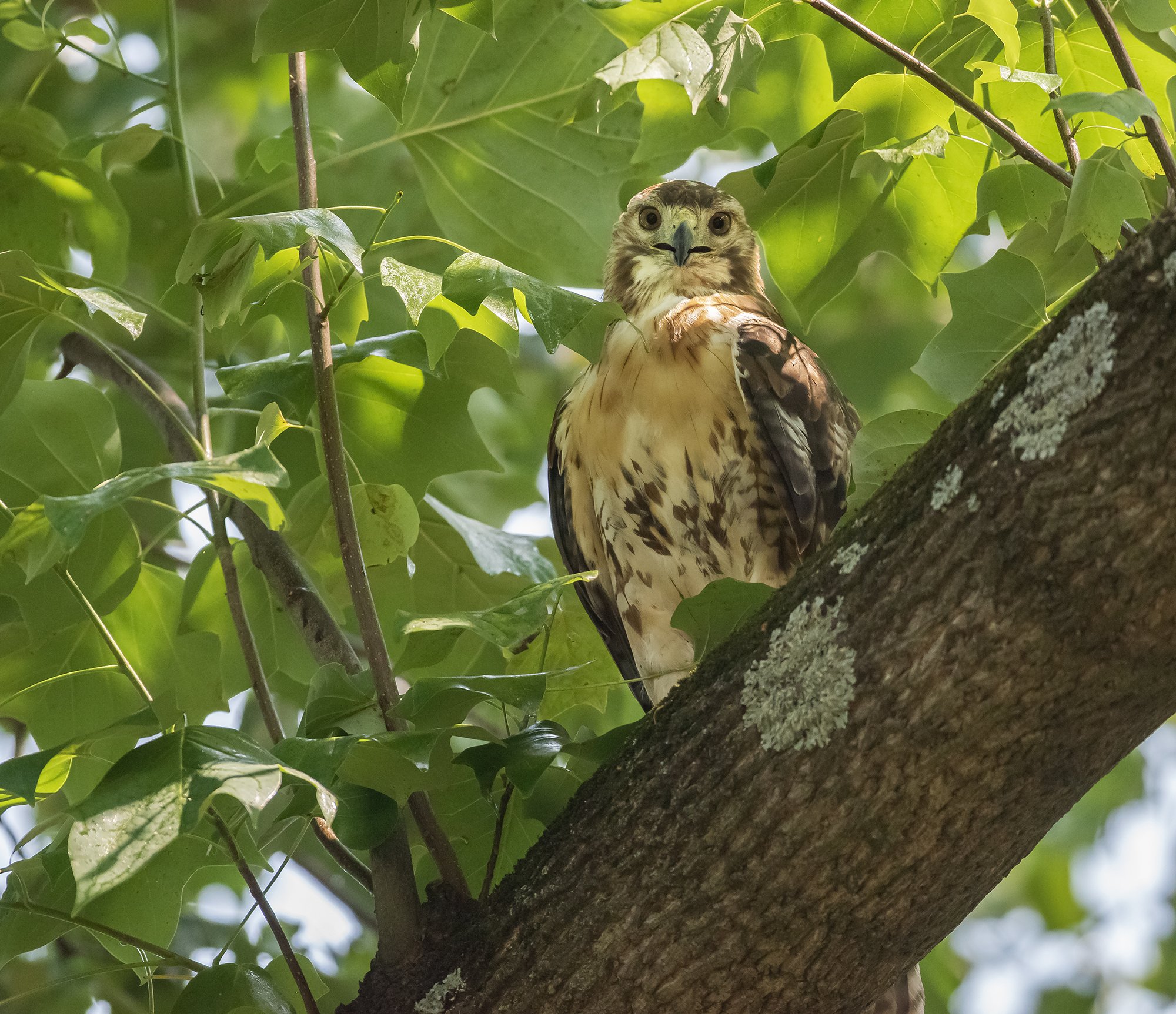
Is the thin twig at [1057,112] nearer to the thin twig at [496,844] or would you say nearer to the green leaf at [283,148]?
the thin twig at [496,844]

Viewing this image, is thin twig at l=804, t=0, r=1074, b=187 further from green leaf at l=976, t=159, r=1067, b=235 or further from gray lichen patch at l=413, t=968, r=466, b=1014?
gray lichen patch at l=413, t=968, r=466, b=1014

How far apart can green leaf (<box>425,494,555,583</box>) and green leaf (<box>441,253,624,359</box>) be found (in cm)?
97

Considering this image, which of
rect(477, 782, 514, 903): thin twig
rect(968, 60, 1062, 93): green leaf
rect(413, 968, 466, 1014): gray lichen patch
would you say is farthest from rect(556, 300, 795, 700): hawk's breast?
rect(413, 968, 466, 1014): gray lichen patch

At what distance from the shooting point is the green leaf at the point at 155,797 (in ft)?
4.53

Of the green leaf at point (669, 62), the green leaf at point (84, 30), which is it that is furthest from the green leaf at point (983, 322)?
the green leaf at point (84, 30)

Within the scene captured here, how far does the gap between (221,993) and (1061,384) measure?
1582 millimetres

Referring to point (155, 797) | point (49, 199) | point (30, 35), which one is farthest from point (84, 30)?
point (155, 797)

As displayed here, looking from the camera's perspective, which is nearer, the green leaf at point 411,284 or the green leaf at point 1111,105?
the green leaf at point 1111,105

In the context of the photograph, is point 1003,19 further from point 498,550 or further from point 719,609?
point 498,550

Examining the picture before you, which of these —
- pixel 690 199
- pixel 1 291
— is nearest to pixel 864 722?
pixel 1 291

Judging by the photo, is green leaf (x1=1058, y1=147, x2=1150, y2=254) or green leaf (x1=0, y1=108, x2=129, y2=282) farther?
green leaf (x1=0, y1=108, x2=129, y2=282)

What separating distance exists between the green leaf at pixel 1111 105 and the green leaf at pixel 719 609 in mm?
791

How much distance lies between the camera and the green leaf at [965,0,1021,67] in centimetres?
180

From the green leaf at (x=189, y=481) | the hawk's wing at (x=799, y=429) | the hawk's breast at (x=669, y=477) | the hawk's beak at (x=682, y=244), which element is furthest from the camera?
the hawk's beak at (x=682, y=244)
